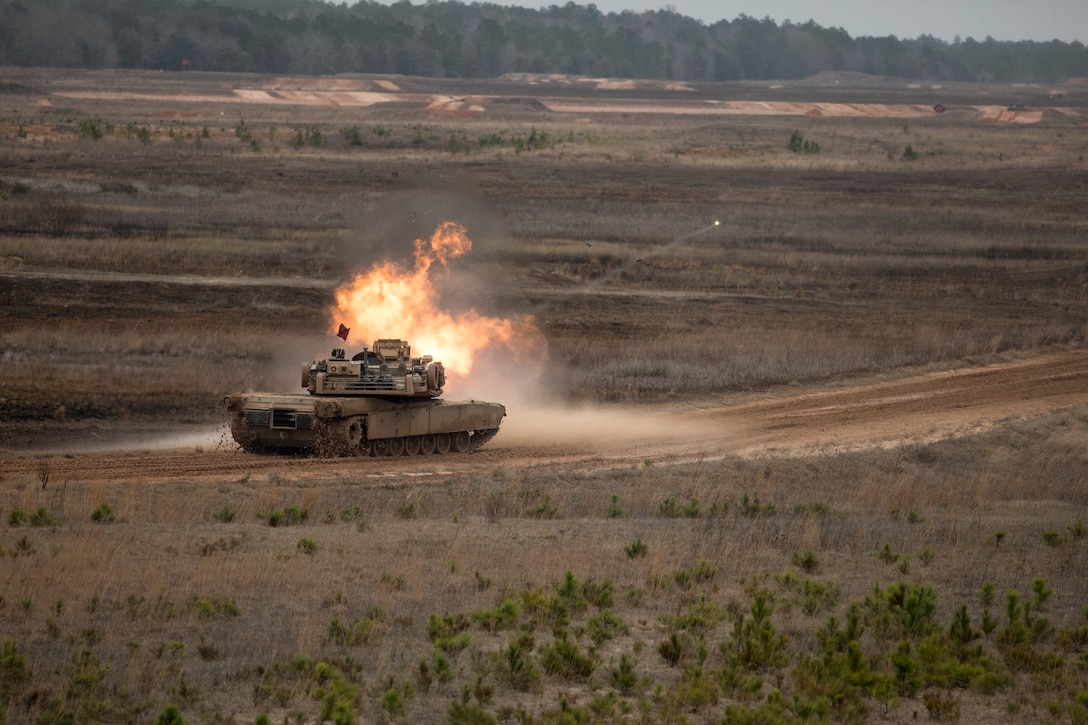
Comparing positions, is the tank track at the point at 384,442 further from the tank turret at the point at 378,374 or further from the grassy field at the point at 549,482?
the grassy field at the point at 549,482

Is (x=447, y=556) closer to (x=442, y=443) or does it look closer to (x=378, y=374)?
(x=378, y=374)

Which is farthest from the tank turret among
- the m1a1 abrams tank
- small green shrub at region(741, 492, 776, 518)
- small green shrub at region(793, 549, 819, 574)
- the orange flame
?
small green shrub at region(793, 549, 819, 574)

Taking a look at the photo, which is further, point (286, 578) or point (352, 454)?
point (352, 454)

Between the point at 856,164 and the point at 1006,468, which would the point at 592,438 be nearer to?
the point at 1006,468

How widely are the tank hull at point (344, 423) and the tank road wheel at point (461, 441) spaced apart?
319mm

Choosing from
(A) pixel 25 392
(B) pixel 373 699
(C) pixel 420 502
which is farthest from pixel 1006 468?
(A) pixel 25 392

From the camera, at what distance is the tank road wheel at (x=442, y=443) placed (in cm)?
2942

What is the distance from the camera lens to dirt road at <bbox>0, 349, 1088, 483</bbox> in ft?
85.1

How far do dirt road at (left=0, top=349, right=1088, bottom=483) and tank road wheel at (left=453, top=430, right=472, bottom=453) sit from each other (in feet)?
1.66

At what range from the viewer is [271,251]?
1953 inches

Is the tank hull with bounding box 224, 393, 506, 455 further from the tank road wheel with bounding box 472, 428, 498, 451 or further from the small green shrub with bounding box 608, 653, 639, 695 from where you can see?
the small green shrub with bounding box 608, 653, 639, 695

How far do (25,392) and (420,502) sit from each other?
42.9 ft

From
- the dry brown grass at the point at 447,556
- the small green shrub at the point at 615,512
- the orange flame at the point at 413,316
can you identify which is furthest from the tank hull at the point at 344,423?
the small green shrub at the point at 615,512

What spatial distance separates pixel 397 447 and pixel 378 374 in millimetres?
1645
